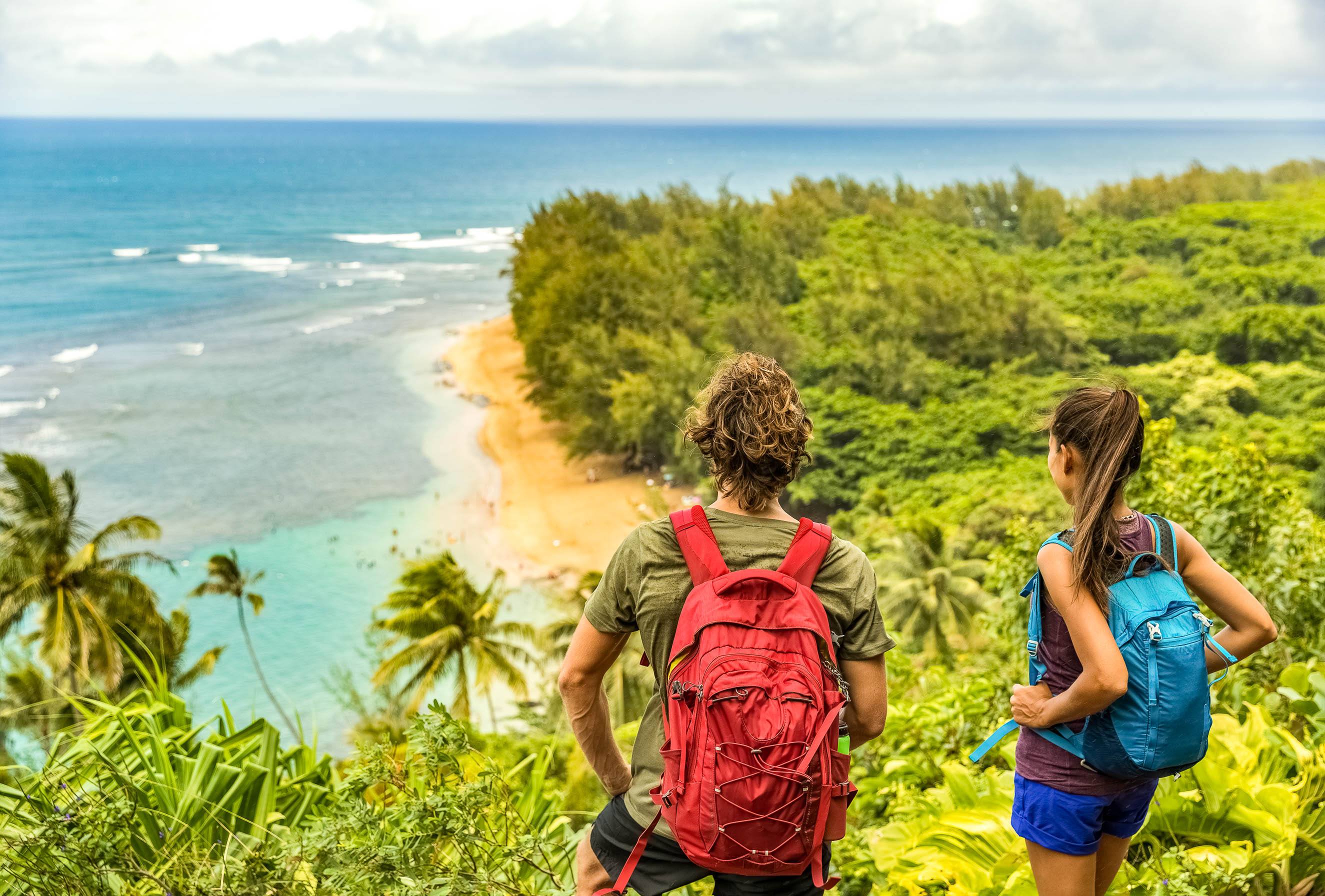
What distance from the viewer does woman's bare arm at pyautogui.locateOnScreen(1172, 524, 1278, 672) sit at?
190 centimetres

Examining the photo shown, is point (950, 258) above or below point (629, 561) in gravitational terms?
below

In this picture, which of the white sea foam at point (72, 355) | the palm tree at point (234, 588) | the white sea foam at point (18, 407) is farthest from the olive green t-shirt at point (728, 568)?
the white sea foam at point (72, 355)

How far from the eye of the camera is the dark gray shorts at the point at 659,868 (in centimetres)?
173

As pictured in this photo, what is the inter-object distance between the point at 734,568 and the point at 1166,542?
882 millimetres

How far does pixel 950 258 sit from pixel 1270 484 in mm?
43341

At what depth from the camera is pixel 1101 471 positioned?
1784mm

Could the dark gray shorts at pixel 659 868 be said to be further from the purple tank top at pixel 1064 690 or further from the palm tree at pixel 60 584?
the palm tree at pixel 60 584

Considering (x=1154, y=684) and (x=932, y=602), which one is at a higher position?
(x=1154, y=684)

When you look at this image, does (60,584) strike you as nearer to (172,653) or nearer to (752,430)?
(172,653)

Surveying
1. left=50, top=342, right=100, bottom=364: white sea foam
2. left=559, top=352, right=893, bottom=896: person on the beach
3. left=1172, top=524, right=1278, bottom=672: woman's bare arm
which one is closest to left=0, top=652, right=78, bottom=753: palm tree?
left=559, top=352, right=893, bottom=896: person on the beach

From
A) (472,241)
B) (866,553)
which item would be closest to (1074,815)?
(866,553)

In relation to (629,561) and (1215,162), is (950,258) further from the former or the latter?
(1215,162)

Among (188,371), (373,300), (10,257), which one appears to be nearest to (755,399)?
(188,371)

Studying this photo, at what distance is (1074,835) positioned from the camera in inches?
74.4
